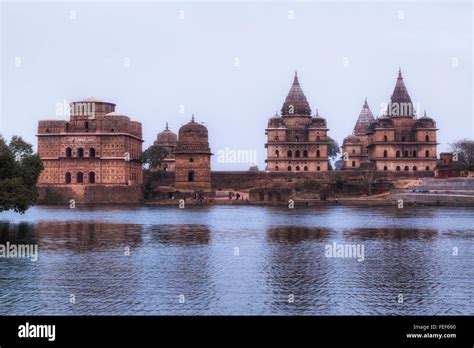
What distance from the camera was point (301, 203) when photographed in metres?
59.9

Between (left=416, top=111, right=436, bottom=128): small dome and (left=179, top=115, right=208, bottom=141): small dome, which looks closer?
(left=179, top=115, right=208, bottom=141): small dome

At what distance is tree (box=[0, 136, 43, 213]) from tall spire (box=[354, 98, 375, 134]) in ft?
178

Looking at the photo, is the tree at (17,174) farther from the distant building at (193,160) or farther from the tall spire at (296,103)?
the tall spire at (296,103)

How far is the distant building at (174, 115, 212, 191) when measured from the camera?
65062 millimetres

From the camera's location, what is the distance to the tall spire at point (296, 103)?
73.8 meters

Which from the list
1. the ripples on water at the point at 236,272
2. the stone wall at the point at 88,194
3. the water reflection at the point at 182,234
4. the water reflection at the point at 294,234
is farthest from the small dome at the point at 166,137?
Answer: the ripples on water at the point at 236,272

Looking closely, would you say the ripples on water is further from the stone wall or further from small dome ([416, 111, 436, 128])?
small dome ([416, 111, 436, 128])

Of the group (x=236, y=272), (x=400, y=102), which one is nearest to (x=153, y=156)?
(x=400, y=102)

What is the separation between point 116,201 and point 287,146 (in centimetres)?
1963

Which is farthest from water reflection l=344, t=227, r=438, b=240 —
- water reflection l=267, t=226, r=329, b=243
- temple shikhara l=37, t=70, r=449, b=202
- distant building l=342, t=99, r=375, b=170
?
distant building l=342, t=99, r=375, b=170

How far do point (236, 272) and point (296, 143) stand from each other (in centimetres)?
5395

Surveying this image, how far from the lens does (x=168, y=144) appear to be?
8219 cm

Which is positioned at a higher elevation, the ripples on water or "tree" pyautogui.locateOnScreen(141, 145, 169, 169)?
"tree" pyautogui.locateOnScreen(141, 145, 169, 169)
